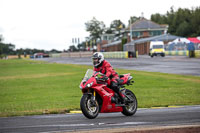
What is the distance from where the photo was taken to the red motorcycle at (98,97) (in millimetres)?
9953

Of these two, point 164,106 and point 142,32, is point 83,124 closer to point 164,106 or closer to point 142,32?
point 164,106

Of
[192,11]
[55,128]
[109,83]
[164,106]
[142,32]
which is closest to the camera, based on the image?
[55,128]

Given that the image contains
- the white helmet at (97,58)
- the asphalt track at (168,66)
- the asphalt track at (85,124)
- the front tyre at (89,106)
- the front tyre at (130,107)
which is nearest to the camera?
the asphalt track at (85,124)

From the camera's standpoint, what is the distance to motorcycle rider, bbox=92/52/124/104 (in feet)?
34.2

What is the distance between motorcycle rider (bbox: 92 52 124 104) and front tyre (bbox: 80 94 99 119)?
0.74 m

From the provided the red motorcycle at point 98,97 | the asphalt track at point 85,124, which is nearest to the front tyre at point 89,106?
the red motorcycle at point 98,97

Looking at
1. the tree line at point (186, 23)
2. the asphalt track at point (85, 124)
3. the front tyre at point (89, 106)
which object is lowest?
the asphalt track at point (85, 124)

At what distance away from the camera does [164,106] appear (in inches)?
526

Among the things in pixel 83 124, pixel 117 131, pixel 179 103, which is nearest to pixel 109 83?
pixel 83 124

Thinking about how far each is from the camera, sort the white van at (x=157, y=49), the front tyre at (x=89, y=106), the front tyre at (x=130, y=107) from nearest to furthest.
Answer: the front tyre at (x=89, y=106)
the front tyre at (x=130, y=107)
the white van at (x=157, y=49)

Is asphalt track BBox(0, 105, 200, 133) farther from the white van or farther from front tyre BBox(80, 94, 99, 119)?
the white van

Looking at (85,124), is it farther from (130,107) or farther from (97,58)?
(130,107)

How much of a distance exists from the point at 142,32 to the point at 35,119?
386 feet

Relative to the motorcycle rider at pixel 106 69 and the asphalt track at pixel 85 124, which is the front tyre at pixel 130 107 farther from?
the asphalt track at pixel 85 124
